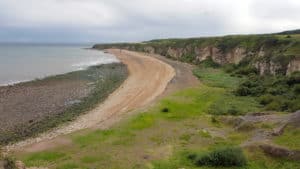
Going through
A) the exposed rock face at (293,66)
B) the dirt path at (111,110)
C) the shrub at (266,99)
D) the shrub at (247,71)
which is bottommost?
the dirt path at (111,110)

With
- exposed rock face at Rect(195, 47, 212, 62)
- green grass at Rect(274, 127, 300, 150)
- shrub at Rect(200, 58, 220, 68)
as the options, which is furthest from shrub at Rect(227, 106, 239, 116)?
exposed rock face at Rect(195, 47, 212, 62)

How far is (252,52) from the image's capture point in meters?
79.5

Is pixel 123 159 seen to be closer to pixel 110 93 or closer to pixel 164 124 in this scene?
pixel 164 124

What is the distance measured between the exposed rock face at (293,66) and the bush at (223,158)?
1371 inches

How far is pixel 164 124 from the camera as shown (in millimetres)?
34312

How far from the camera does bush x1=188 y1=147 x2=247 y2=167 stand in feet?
74.5

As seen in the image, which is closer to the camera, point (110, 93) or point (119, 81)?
point (110, 93)

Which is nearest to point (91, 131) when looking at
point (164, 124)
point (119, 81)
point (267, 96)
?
point (164, 124)

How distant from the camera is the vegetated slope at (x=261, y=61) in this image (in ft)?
144

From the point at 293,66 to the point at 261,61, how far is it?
13.0m

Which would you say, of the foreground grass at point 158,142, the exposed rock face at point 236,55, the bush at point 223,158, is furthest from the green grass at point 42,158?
the exposed rock face at point 236,55

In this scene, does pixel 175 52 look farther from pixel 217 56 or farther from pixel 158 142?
pixel 158 142

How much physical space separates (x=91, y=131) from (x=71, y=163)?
27.7ft

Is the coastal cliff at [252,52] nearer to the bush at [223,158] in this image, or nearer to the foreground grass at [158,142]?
the foreground grass at [158,142]
